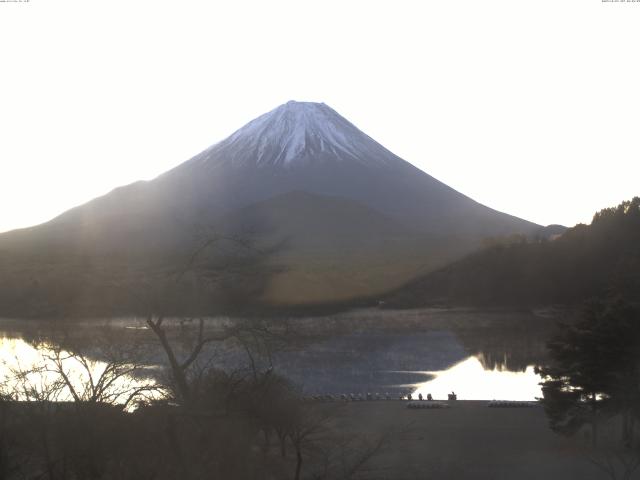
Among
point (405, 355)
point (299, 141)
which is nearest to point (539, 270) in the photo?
Answer: point (405, 355)

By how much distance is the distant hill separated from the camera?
3384 centimetres

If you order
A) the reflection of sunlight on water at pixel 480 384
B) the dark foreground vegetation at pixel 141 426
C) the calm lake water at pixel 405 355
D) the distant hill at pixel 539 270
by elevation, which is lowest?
the reflection of sunlight on water at pixel 480 384

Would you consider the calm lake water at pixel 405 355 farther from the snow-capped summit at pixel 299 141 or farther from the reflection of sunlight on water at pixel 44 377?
the snow-capped summit at pixel 299 141

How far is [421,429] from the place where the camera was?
12.7m

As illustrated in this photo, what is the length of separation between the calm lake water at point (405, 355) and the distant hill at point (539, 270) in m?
4.67

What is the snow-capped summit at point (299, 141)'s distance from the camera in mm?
69312

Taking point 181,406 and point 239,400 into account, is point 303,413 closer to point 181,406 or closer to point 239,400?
point 239,400

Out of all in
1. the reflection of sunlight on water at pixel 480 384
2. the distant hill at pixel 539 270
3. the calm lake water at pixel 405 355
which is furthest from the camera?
the distant hill at pixel 539 270

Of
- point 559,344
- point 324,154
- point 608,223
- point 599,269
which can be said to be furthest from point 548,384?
point 324,154

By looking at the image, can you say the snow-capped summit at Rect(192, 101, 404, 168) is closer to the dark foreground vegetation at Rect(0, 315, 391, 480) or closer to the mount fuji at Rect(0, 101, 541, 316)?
the mount fuji at Rect(0, 101, 541, 316)

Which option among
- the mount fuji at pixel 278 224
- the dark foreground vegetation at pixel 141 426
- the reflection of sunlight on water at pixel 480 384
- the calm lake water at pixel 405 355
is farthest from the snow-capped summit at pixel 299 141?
the dark foreground vegetation at pixel 141 426

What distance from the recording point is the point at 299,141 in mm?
74062

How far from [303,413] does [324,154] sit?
208 feet

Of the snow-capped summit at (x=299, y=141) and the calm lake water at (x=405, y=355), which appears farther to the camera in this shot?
the snow-capped summit at (x=299, y=141)
